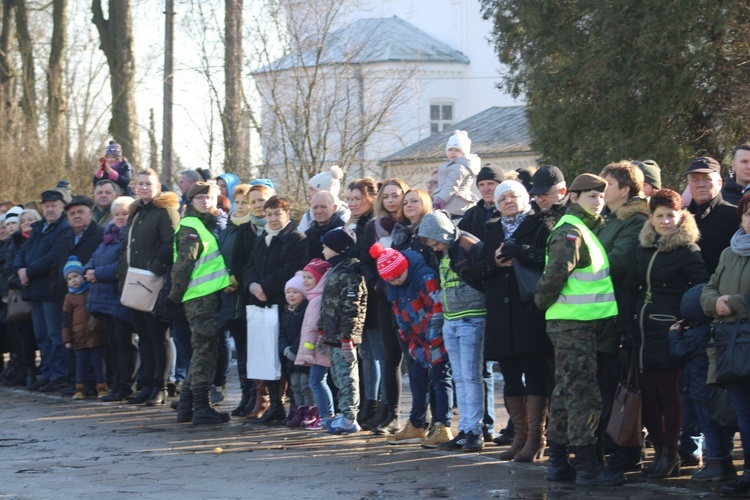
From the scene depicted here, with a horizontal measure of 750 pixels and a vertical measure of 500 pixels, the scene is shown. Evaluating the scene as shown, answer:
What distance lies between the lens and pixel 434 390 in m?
10.4

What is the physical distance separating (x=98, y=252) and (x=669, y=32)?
10.6m

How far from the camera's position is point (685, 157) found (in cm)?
2053

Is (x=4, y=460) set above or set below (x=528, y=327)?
below

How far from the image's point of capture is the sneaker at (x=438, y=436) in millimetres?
10148

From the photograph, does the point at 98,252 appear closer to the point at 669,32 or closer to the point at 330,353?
the point at 330,353

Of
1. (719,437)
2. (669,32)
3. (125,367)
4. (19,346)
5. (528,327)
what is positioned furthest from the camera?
(669,32)

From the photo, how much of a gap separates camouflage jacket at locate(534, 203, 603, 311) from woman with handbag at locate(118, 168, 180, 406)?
5431 millimetres

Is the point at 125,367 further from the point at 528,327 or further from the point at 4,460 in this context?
the point at 528,327

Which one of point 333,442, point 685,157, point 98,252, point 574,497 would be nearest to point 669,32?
point 685,157

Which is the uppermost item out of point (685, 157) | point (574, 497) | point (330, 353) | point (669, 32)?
point (669, 32)

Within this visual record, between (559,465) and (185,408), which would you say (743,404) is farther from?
(185,408)

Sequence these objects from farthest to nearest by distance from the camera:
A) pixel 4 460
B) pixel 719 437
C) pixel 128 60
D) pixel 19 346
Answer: pixel 128 60 → pixel 19 346 → pixel 4 460 → pixel 719 437

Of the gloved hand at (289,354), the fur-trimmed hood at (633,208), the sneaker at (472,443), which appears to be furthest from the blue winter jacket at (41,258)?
the fur-trimmed hood at (633,208)

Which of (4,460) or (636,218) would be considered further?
(4,460)
